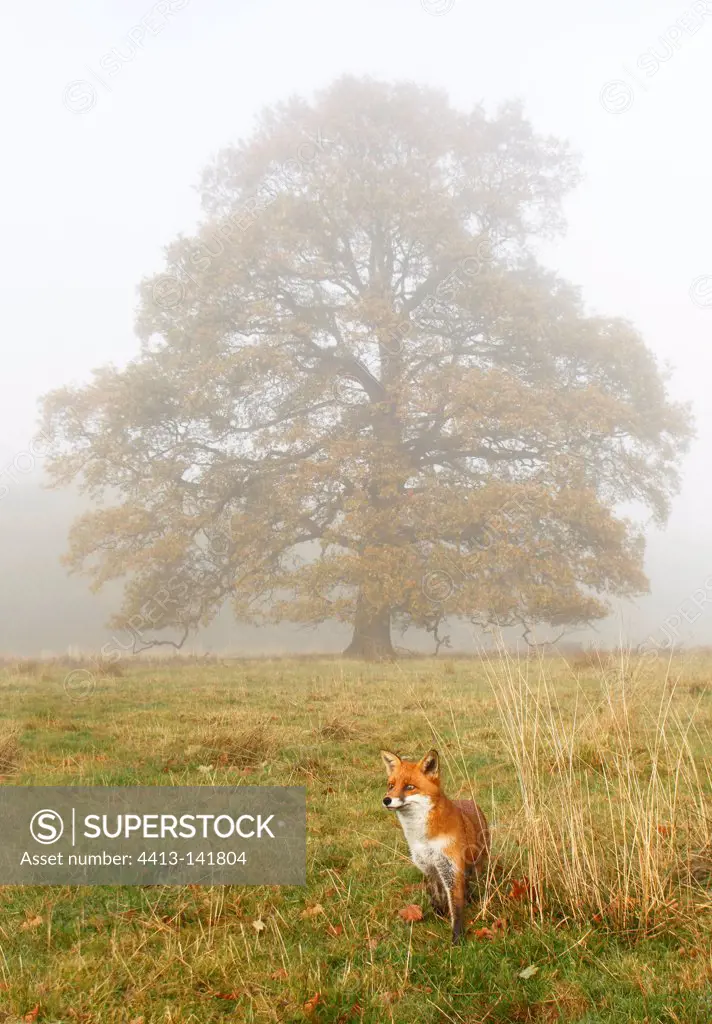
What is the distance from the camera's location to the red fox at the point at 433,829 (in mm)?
4219

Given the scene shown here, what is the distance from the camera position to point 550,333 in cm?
2398

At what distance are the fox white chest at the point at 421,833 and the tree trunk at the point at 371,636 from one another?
18243 mm

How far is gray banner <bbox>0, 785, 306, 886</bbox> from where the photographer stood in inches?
212

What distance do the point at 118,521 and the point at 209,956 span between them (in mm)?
18964

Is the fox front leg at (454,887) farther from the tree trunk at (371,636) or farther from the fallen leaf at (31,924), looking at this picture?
the tree trunk at (371,636)

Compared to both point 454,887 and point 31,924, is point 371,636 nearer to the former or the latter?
point 31,924

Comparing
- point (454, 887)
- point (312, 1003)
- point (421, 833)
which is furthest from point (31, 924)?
point (454, 887)

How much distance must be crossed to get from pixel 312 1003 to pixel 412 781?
44.9 inches

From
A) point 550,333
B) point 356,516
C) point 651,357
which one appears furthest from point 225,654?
point 651,357

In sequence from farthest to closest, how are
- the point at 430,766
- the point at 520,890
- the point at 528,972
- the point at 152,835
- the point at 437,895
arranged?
the point at 152,835, the point at 520,890, the point at 437,895, the point at 430,766, the point at 528,972

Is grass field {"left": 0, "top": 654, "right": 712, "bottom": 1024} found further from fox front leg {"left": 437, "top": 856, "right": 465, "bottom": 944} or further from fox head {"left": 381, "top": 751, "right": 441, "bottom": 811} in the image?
fox head {"left": 381, "top": 751, "right": 441, "bottom": 811}

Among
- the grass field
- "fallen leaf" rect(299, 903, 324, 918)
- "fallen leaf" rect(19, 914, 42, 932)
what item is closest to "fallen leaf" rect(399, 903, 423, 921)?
the grass field

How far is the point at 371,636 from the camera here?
23234 mm

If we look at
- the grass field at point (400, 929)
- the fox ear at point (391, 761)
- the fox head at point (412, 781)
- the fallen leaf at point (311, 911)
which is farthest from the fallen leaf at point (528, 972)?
the fallen leaf at point (311, 911)
